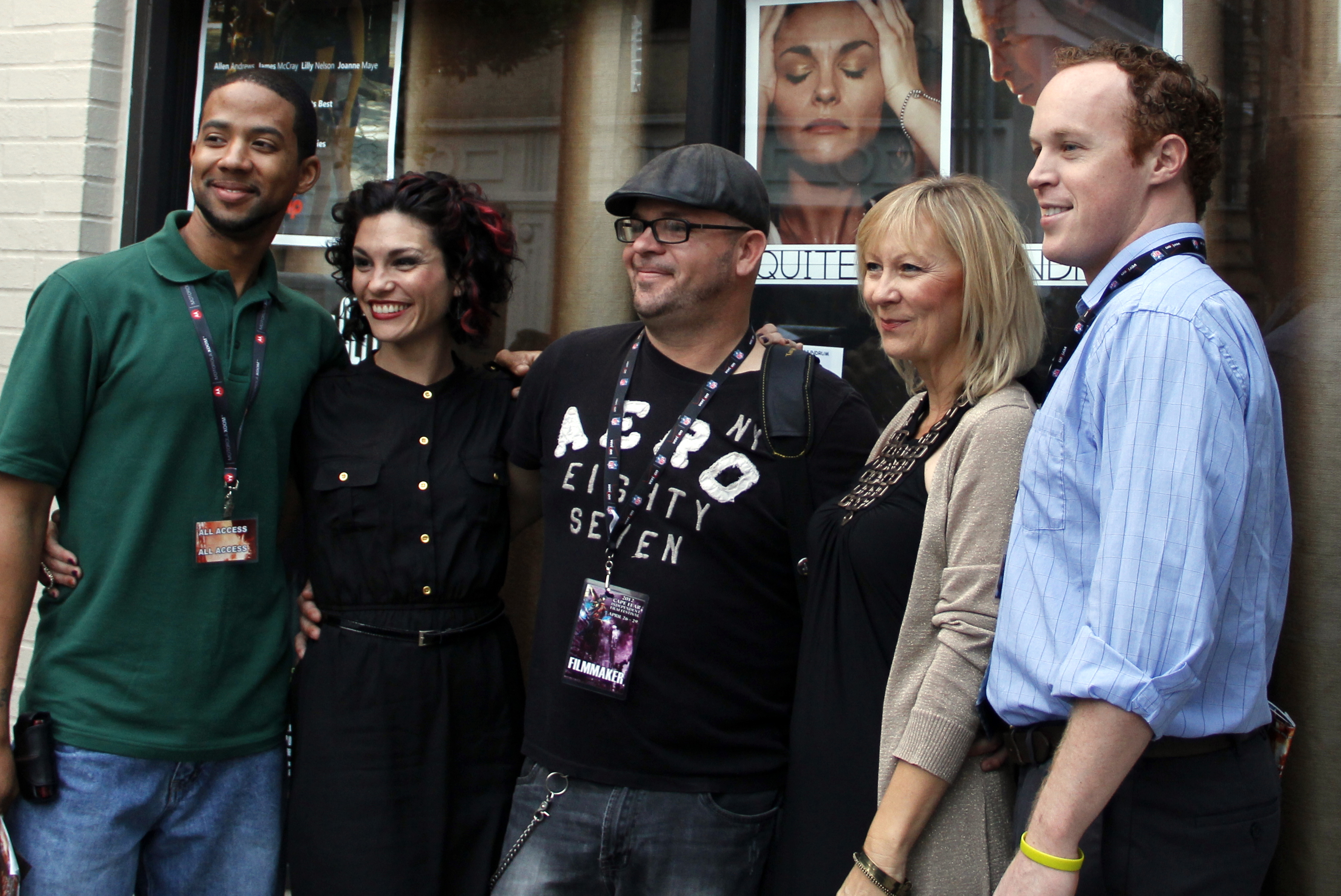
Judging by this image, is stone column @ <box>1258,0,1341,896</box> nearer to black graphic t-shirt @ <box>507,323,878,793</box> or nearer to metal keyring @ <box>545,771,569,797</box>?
black graphic t-shirt @ <box>507,323,878,793</box>

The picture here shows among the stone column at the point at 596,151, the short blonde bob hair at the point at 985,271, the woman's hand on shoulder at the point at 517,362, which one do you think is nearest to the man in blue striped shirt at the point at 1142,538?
the short blonde bob hair at the point at 985,271

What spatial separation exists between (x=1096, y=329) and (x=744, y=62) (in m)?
1.94

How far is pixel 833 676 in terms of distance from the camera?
1.99 metres

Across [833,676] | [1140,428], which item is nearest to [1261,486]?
[1140,428]

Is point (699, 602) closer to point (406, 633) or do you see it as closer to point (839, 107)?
point (406, 633)

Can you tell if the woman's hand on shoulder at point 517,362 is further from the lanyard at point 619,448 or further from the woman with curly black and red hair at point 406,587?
the lanyard at point 619,448

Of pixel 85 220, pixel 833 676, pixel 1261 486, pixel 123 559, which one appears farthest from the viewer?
pixel 85 220

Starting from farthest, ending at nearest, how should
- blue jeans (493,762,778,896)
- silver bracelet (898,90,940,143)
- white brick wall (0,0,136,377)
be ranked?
A: 1. white brick wall (0,0,136,377)
2. silver bracelet (898,90,940,143)
3. blue jeans (493,762,778,896)

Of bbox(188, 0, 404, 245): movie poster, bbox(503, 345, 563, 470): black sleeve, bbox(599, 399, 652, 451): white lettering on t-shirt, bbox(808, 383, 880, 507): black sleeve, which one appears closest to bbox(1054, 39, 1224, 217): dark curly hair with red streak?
bbox(808, 383, 880, 507): black sleeve

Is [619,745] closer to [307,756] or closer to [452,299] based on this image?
[307,756]

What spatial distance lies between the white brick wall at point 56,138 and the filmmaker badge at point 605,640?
2442 mm

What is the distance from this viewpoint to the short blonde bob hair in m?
1.96

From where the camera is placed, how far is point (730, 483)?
2.27 meters

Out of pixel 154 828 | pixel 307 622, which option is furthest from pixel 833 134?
pixel 154 828
